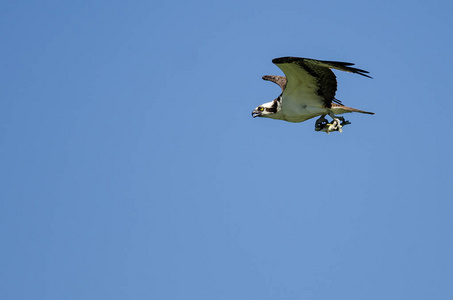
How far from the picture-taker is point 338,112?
2138 centimetres

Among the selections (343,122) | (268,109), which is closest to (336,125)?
(343,122)

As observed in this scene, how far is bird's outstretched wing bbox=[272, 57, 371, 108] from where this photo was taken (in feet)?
63.1

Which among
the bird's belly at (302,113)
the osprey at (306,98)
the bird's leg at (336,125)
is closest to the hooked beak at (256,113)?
the osprey at (306,98)

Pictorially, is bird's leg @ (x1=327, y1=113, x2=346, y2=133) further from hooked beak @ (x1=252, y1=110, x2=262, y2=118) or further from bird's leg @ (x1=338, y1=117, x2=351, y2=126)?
hooked beak @ (x1=252, y1=110, x2=262, y2=118)

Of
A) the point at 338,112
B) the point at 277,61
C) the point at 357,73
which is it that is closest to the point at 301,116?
the point at 338,112

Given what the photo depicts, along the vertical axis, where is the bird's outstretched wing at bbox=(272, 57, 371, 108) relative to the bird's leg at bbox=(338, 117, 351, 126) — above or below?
above

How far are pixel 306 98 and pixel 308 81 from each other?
856mm

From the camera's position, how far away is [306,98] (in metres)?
21.1

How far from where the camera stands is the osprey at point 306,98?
64.5ft

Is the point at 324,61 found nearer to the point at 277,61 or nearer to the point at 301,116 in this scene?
the point at 277,61

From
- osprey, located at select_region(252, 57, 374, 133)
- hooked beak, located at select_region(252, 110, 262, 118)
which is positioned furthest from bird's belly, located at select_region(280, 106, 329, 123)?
hooked beak, located at select_region(252, 110, 262, 118)

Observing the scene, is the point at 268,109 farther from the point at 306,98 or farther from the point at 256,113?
the point at 306,98

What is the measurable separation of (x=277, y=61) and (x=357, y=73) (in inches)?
107

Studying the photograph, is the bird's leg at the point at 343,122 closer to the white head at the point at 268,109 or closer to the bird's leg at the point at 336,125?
the bird's leg at the point at 336,125
